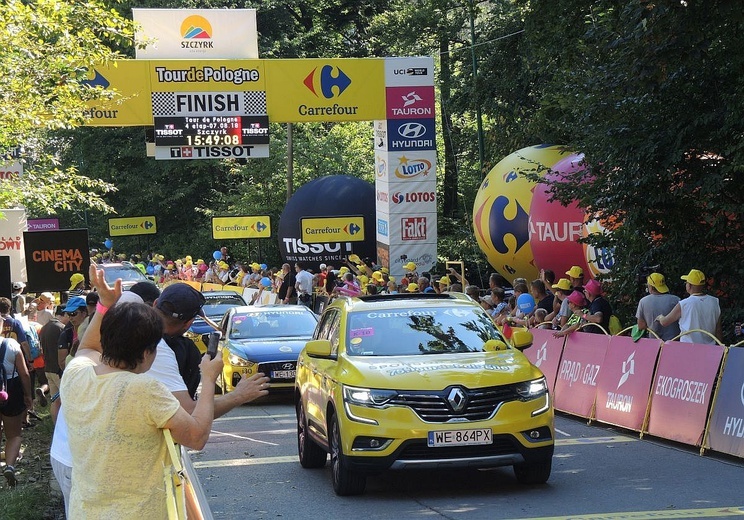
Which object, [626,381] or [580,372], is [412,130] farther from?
[626,381]

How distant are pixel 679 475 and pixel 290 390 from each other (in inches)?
335

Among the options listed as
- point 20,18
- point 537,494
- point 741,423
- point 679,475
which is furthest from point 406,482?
point 20,18

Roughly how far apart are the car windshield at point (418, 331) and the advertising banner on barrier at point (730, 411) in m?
2.33

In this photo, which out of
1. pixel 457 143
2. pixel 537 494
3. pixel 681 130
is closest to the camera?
pixel 537 494

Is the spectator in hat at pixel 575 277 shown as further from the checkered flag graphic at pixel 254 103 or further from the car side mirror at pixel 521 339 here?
the checkered flag graphic at pixel 254 103

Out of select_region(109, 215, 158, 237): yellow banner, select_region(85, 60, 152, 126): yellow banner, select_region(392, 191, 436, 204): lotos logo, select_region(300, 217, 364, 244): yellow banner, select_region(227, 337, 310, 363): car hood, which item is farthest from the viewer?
select_region(109, 215, 158, 237): yellow banner

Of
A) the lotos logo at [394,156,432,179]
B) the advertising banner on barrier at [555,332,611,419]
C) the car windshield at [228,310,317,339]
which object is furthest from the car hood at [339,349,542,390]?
the lotos logo at [394,156,432,179]

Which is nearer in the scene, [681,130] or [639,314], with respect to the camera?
[639,314]

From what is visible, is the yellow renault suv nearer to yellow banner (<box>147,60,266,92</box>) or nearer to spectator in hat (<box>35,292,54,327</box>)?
spectator in hat (<box>35,292,54,327</box>)

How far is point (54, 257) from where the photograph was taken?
53.8ft

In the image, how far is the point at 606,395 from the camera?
13.6 m

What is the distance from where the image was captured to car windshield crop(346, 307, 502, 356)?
10.6 metres

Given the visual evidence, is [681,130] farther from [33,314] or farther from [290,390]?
[33,314]

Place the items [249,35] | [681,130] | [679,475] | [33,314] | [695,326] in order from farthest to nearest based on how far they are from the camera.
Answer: [249,35] → [33,314] → [681,130] → [695,326] → [679,475]
